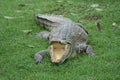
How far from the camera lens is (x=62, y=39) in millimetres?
6363

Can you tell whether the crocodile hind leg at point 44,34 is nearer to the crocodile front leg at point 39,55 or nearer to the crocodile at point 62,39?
the crocodile at point 62,39

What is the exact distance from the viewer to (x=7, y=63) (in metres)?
6.01

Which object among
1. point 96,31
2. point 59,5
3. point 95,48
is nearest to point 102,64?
point 95,48

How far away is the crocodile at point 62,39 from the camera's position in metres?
6.12

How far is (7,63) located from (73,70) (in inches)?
42.7

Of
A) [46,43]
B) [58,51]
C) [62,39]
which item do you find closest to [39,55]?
[58,51]

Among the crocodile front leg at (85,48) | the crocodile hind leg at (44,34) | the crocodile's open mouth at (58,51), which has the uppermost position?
the crocodile's open mouth at (58,51)

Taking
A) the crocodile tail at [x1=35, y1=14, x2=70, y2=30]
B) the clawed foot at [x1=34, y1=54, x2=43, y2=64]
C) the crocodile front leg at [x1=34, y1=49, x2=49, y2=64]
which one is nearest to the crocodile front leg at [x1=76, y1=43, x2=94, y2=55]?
the crocodile front leg at [x1=34, y1=49, x2=49, y2=64]

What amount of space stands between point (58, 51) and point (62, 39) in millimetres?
300

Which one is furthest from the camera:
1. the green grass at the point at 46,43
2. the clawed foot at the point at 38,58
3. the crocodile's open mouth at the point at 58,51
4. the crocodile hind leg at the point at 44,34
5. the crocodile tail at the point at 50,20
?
the crocodile tail at the point at 50,20

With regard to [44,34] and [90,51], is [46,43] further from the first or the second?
[90,51]

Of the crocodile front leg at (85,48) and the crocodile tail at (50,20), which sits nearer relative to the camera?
the crocodile front leg at (85,48)

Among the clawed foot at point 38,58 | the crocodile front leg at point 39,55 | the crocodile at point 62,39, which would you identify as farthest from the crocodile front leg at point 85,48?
the clawed foot at point 38,58

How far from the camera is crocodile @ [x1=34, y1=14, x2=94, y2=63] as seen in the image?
20.1ft
